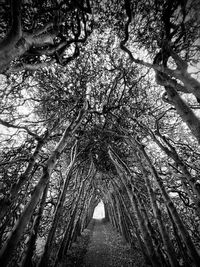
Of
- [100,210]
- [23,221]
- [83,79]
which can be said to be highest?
[100,210]

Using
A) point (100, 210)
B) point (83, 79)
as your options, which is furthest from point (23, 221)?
→ point (100, 210)

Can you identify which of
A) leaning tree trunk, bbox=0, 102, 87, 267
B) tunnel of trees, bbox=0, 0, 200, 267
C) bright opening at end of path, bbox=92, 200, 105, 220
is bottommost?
Result: leaning tree trunk, bbox=0, 102, 87, 267

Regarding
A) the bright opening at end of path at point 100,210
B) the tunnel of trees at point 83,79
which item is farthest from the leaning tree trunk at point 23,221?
the bright opening at end of path at point 100,210

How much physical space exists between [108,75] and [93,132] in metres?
3.57

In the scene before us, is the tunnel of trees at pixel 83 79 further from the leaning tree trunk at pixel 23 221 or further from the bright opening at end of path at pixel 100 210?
the bright opening at end of path at pixel 100 210

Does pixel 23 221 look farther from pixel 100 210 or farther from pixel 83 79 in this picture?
pixel 100 210

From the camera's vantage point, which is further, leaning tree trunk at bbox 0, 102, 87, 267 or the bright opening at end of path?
the bright opening at end of path

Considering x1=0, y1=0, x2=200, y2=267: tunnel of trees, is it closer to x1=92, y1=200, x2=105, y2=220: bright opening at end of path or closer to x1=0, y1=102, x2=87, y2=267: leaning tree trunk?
x1=0, y1=102, x2=87, y2=267: leaning tree trunk

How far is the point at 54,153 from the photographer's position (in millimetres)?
3406

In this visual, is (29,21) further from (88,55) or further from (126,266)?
(126,266)

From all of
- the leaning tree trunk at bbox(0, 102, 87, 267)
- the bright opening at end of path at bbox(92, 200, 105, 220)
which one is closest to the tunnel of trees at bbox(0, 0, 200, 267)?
the leaning tree trunk at bbox(0, 102, 87, 267)

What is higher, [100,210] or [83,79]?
[100,210]

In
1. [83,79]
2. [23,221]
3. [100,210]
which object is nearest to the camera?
[23,221]

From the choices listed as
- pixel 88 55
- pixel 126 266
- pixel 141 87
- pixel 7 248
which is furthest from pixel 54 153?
pixel 126 266
